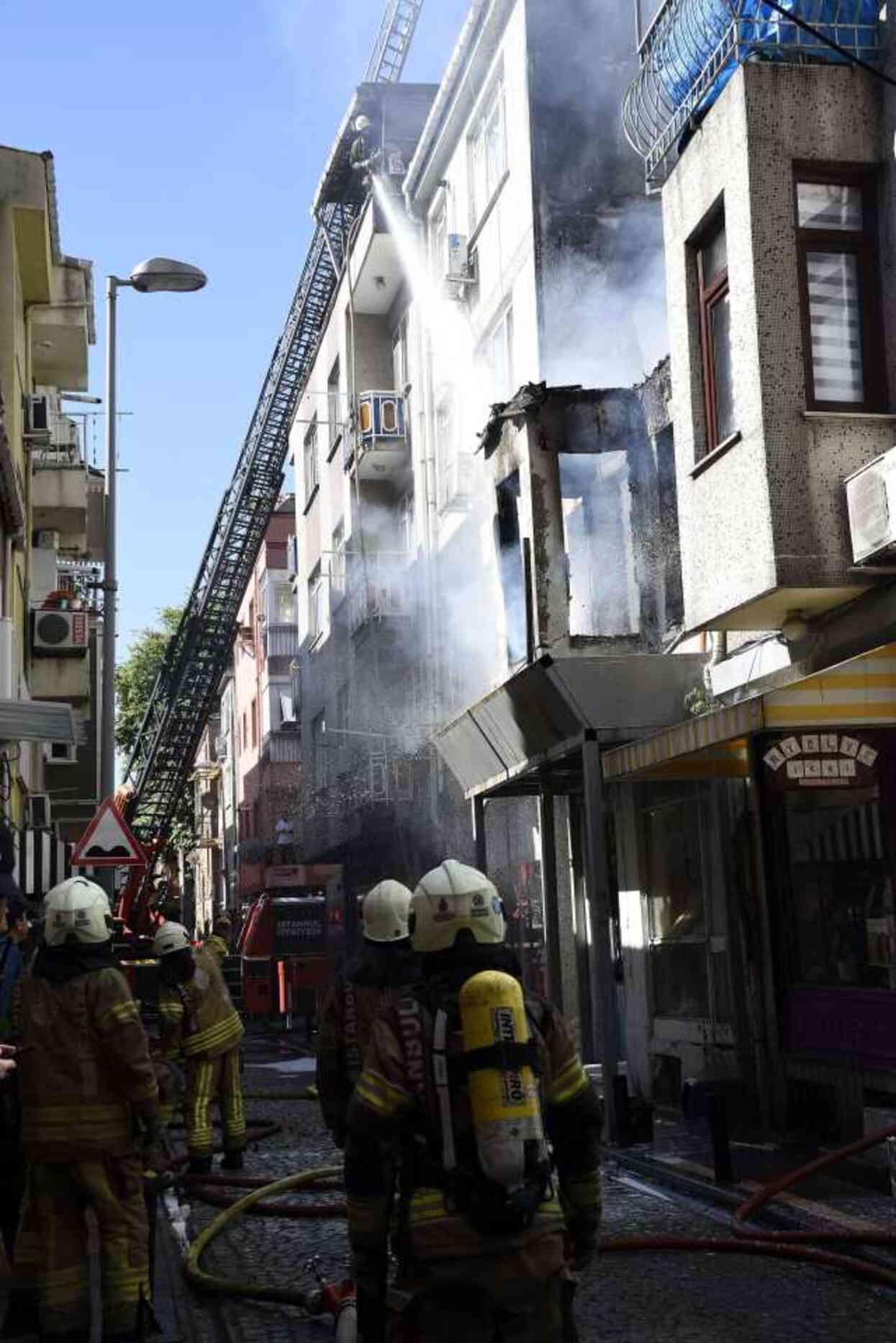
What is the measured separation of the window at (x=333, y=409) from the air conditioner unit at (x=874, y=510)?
75.9 feet

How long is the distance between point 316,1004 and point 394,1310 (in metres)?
22.9

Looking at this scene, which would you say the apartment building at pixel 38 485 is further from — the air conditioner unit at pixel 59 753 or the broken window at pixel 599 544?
the broken window at pixel 599 544

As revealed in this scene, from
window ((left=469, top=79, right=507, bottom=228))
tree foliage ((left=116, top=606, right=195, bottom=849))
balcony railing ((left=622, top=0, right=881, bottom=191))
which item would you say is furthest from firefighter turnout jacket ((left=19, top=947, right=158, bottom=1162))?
tree foliage ((left=116, top=606, right=195, bottom=849))

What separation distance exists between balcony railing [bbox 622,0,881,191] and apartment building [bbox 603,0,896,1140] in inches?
0.9

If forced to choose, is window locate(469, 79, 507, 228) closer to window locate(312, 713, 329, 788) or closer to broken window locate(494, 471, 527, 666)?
broken window locate(494, 471, 527, 666)

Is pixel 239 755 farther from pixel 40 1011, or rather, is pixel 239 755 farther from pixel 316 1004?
pixel 40 1011

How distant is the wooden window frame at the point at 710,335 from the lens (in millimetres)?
12672

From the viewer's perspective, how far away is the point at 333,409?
3550cm

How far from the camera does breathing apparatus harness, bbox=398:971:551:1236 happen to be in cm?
395

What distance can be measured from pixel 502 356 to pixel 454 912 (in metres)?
18.3

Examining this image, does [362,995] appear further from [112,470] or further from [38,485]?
[38,485]

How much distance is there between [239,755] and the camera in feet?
191

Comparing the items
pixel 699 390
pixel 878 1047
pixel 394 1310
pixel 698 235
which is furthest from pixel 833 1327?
pixel 698 235

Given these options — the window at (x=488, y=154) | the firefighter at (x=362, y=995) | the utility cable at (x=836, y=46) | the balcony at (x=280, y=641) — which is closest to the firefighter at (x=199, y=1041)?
the firefighter at (x=362, y=995)
